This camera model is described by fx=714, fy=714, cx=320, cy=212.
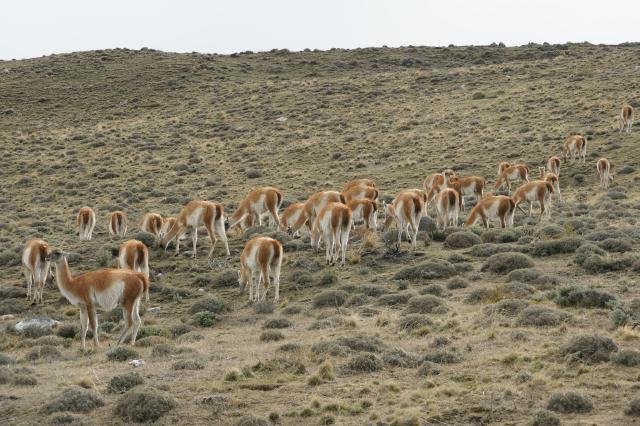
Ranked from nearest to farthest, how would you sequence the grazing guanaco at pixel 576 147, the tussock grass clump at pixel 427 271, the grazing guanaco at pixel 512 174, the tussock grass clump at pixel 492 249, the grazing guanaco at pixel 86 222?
the tussock grass clump at pixel 427 271, the tussock grass clump at pixel 492 249, the grazing guanaco at pixel 86 222, the grazing guanaco at pixel 512 174, the grazing guanaco at pixel 576 147

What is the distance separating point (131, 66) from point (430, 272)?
6862 centimetres

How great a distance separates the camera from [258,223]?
25266mm

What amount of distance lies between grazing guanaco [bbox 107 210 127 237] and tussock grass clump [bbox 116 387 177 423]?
16.7 m

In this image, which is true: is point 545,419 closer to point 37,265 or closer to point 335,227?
point 335,227

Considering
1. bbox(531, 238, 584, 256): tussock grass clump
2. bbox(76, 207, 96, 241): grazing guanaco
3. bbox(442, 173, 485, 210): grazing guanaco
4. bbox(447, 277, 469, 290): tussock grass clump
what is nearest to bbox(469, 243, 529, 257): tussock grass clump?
bbox(531, 238, 584, 256): tussock grass clump

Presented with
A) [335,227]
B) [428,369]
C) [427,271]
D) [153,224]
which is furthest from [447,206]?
[428,369]

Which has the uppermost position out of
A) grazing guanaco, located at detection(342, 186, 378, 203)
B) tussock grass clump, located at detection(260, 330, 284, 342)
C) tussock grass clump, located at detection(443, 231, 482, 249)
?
grazing guanaco, located at detection(342, 186, 378, 203)

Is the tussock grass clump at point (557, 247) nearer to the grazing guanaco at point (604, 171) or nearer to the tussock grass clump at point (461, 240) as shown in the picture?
the tussock grass clump at point (461, 240)

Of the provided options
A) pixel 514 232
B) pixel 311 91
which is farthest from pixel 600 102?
pixel 514 232

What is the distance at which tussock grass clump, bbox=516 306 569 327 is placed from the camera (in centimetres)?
1269

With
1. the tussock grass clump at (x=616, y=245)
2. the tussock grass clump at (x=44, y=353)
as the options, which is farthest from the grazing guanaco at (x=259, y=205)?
the tussock grass clump at (x=44, y=353)

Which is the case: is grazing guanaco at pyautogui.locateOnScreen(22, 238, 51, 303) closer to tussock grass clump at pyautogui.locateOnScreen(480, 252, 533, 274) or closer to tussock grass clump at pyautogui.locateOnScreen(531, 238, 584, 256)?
tussock grass clump at pyautogui.locateOnScreen(480, 252, 533, 274)

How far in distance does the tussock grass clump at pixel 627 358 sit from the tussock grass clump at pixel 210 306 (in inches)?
348

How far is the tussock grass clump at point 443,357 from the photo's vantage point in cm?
1119
